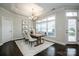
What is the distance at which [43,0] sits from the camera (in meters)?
2.51

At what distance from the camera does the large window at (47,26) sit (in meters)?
2.88

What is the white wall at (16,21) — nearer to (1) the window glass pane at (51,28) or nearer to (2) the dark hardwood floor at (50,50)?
(2) the dark hardwood floor at (50,50)

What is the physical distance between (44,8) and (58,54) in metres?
1.59

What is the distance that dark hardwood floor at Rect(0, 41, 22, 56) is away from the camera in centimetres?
272

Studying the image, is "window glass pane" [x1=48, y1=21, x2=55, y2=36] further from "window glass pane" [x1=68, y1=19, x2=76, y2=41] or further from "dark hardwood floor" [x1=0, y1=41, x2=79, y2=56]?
"window glass pane" [x1=68, y1=19, x2=76, y2=41]

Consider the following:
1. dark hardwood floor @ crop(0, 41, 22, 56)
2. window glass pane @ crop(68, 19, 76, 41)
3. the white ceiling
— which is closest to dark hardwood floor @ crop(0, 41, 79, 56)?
dark hardwood floor @ crop(0, 41, 22, 56)

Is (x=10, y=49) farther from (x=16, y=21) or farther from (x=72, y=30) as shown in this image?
(x=72, y=30)

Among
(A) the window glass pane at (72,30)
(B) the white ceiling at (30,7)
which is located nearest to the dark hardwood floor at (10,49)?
(B) the white ceiling at (30,7)

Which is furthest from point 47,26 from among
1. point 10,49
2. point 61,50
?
point 10,49

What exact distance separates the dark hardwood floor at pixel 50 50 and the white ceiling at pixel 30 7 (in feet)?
3.72

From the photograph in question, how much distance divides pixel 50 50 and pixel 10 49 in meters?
1.34

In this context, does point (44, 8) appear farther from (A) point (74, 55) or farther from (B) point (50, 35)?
(A) point (74, 55)

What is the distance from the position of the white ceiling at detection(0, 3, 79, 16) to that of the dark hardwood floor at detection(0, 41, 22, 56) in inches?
44.5

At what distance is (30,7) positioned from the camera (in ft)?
8.91
